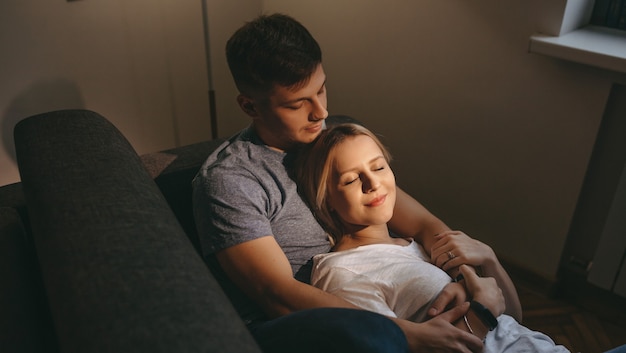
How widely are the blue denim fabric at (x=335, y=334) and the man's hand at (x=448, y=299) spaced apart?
328 mm

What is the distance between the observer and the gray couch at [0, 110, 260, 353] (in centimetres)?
76

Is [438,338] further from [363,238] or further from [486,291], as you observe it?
[363,238]

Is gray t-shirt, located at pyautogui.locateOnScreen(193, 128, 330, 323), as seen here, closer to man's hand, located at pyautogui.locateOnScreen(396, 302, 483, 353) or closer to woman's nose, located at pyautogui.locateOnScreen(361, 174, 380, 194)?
woman's nose, located at pyautogui.locateOnScreen(361, 174, 380, 194)

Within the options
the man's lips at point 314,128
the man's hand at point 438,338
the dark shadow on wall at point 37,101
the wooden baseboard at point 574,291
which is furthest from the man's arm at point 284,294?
the dark shadow on wall at point 37,101

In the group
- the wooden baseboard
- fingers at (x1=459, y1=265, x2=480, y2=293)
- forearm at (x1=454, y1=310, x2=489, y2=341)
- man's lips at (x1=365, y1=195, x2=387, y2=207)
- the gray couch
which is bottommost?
the wooden baseboard

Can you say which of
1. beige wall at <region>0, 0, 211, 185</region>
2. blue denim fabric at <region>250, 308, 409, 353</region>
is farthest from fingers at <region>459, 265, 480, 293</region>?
beige wall at <region>0, 0, 211, 185</region>

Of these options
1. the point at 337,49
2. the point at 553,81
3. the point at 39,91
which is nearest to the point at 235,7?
the point at 337,49

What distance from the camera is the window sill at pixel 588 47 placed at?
159 cm

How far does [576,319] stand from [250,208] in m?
1.31

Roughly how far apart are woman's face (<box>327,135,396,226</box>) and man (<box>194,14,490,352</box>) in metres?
0.09

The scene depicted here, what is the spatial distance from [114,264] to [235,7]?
5.81ft

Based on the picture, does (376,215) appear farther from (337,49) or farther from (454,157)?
(337,49)

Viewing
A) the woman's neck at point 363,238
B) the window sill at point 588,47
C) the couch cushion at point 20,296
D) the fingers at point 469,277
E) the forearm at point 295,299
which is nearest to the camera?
the couch cushion at point 20,296

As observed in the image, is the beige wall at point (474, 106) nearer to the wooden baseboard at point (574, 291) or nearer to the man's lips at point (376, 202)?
the wooden baseboard at point (574, 291)
